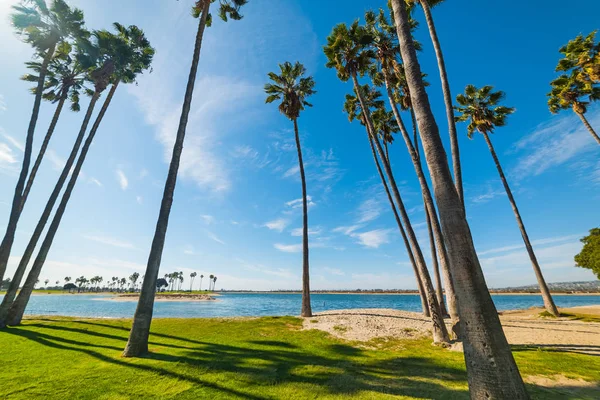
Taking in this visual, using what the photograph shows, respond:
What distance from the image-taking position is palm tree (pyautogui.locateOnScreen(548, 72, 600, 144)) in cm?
1928

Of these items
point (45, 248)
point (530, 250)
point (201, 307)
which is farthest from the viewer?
point (201, 307)

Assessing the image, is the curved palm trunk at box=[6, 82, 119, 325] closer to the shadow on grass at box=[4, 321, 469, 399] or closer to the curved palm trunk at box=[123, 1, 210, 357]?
the shadow on grass at box=[4, 321, 469, 399]

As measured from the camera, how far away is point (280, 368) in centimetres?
757

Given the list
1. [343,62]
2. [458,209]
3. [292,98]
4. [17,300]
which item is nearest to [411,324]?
[458,209]

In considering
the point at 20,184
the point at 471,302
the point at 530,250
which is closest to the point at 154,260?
the point at 471,302

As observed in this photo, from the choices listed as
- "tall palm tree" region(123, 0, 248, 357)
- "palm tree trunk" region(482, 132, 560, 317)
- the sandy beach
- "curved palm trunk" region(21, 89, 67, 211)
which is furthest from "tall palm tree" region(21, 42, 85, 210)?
"palm tree trunk" region(482, 132, 560, 317)

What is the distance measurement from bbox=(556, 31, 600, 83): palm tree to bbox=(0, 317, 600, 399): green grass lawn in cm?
2030

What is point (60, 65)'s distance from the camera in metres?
18.1

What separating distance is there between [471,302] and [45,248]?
793 inches

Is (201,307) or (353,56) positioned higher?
(353,56)

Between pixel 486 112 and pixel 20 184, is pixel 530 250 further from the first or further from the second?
pixel 20 184

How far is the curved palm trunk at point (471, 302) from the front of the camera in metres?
3.84

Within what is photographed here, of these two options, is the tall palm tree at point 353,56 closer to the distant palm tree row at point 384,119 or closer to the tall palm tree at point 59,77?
the distant palm tree row at point 384,119

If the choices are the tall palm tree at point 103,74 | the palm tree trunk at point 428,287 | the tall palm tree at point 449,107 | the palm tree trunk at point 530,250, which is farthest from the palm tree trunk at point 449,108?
the tall palm tree at point 103,74
